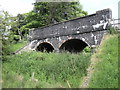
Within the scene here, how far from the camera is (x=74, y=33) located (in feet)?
32.3

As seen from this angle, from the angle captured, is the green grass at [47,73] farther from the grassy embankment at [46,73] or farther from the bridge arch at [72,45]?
the bridge arch at [72,45]

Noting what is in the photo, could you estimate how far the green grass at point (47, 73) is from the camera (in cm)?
564

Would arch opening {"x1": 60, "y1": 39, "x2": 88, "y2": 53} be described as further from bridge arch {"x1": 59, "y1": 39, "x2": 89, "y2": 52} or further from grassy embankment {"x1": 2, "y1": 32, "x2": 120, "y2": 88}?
grassy embankment {"x1": 2, "y1": 32, "x2": 120, "y2": 88}

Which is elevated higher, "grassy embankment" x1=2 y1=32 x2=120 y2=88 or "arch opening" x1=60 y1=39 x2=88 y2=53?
"arch opening" x1=60 y1=39 x2=88 y2=53

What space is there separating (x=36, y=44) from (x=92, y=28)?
656 cm

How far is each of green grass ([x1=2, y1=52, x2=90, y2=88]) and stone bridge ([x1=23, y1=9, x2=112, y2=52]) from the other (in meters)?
2.04

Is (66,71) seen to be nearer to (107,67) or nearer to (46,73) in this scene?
(46,73)

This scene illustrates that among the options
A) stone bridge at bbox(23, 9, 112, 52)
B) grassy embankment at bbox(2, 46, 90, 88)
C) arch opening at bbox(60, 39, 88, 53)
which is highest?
stone bridge at bbox(23, 9, 112, 52)

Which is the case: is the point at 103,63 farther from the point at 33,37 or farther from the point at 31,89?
the point at 33,37

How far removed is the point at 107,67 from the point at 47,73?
2943 mm

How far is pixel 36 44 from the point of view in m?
13.4

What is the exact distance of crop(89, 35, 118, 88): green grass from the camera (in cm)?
521

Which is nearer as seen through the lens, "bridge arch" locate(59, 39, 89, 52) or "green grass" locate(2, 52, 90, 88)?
"green grass" locate(2, 52, 90, 88)

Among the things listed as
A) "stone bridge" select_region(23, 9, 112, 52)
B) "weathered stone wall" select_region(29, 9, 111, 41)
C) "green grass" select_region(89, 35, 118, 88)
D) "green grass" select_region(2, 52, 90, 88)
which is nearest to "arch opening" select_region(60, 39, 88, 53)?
"stone bridge" select_region(23, 9, 112, 52)
